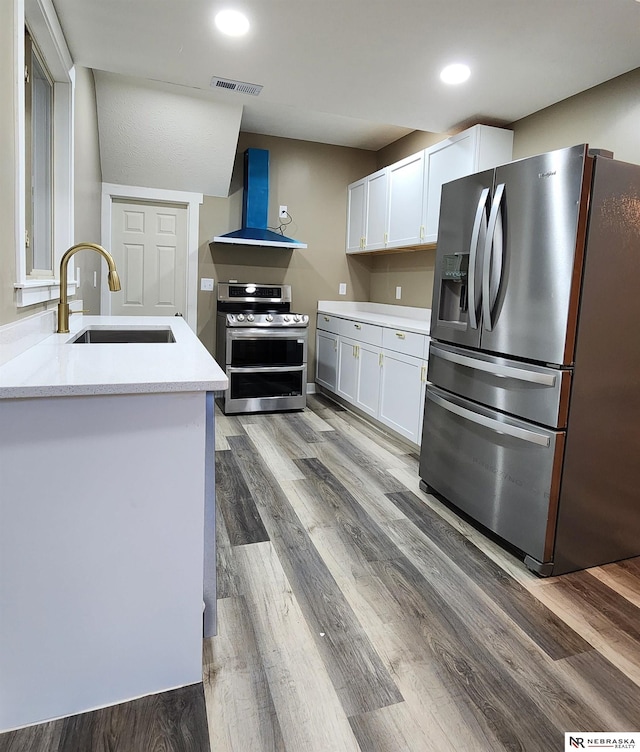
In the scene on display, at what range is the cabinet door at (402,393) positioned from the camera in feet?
11.2

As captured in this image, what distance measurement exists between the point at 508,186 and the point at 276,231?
10.5 ft

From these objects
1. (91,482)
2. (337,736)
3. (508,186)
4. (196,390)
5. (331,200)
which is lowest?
(337,736)

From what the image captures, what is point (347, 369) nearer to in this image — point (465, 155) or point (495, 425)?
point (465, 155)

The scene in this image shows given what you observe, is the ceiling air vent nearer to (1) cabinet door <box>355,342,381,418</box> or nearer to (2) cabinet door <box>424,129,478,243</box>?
(2) cabinet door <box>424,129,478,243</box>

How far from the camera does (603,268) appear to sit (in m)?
1.96

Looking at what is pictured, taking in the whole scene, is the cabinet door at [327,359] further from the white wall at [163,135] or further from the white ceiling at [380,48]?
the white ceiling at [380,48]

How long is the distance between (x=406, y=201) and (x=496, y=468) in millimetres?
2563

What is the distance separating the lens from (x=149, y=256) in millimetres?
4719

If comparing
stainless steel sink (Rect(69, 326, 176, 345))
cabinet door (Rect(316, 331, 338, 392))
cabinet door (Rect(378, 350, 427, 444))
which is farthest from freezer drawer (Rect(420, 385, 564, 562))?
cabinet door (Rect(316, 331, 338, 392))

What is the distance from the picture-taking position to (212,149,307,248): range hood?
15.1 ft

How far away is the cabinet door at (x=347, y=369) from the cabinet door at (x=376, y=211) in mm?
924

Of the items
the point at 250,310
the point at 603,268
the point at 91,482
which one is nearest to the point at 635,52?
the point at 603,268

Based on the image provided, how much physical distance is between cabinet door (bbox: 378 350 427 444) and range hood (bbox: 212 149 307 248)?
155 centimetres

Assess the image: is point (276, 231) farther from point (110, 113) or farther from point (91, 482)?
point (91, 482)
